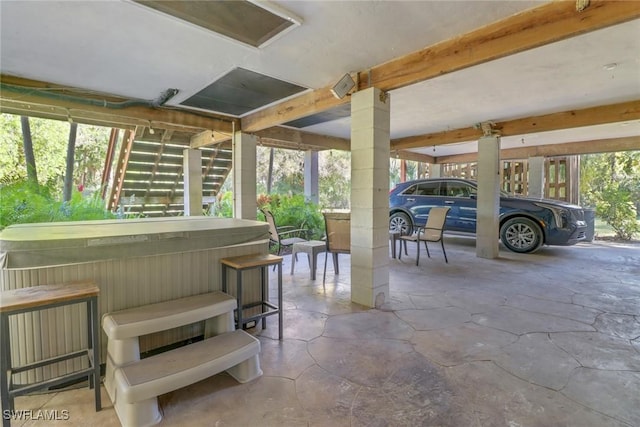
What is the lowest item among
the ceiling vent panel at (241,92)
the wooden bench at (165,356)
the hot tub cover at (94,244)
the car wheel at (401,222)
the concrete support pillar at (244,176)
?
the wooden bench at (165,356)

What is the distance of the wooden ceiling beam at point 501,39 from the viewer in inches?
78.4

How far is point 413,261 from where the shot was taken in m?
5.46

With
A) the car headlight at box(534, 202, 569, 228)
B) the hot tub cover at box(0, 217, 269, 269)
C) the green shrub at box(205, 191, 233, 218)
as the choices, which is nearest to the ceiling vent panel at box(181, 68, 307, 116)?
the hot tub cover at box(0, 217, 269, 269)

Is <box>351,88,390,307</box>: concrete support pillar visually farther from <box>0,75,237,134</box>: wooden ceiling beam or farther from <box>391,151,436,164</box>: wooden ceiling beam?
<box>391,151,436,164</box>: wooden ceiling beam

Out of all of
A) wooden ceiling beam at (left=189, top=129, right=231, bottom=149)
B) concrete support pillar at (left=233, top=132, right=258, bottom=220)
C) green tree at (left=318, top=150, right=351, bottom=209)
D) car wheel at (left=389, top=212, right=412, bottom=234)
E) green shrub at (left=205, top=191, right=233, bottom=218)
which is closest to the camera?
concrete support pillar at (left=233, top=132, right=258, bottom=220)

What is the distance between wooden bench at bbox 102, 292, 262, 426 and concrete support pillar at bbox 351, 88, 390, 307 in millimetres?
1543

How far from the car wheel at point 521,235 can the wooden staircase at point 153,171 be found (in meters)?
6.56

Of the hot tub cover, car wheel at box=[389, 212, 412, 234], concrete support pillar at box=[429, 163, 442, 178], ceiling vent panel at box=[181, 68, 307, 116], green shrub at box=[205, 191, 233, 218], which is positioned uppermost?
ceiling vent panel at box=[181, 68, 307, 116]

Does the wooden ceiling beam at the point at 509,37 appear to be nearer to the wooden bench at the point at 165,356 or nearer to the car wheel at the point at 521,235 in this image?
the wooden bench at the point at 165,356

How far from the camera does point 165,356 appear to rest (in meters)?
1.88

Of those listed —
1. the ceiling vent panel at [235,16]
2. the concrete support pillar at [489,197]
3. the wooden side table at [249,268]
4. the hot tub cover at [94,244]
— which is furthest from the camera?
the concrete support pillar at [489,197]

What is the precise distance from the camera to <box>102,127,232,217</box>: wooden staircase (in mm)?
6621

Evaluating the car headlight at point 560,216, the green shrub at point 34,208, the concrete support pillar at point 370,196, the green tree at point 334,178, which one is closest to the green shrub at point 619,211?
the car headlight at point 560,216

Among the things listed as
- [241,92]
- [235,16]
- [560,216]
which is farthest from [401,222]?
[235,16]
